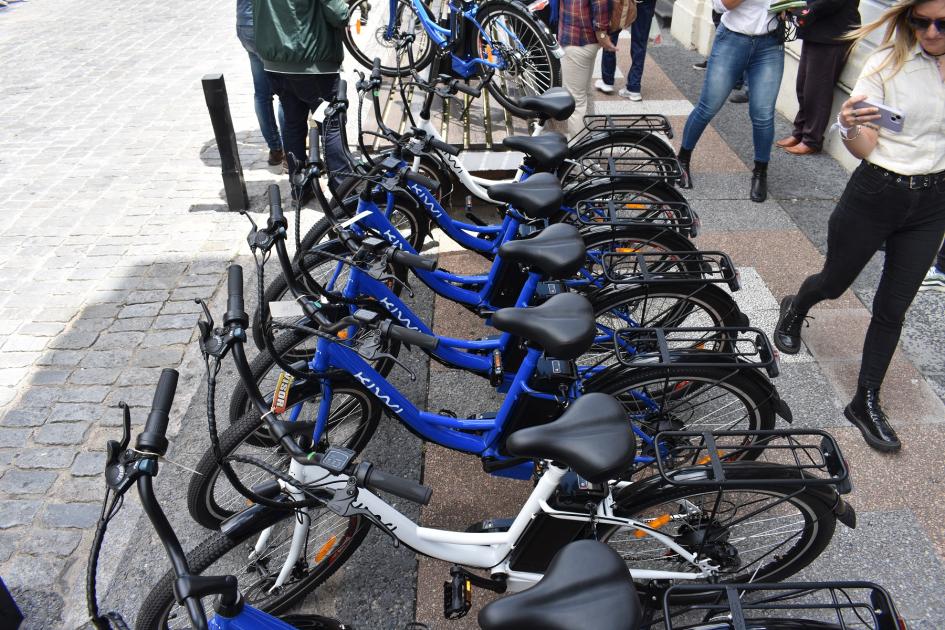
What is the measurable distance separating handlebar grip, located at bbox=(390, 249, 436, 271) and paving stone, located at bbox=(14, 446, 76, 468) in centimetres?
217

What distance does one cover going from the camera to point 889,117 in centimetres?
298

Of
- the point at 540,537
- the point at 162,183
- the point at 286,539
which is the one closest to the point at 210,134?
the point at 162,183

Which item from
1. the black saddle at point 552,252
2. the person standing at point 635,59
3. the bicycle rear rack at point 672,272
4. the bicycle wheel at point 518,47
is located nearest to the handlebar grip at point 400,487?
the black saddle at point 552,252

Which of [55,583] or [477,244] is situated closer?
[55,583]

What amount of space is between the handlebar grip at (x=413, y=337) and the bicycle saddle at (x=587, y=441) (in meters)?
0.50

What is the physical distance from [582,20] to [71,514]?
187 inches

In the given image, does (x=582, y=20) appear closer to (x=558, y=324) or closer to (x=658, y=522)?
(x=558, y=324)

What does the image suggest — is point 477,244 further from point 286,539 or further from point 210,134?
point 210,134

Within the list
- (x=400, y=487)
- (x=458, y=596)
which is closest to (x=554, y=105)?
(x=400, y=487)

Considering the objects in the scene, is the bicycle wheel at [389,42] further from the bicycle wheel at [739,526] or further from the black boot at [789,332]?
the bicycle wheel at [739,526]

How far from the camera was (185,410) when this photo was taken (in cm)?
396

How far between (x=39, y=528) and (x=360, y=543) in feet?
5.44

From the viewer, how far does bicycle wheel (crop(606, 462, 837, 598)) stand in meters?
2.41

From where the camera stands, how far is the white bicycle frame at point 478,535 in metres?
2.33
